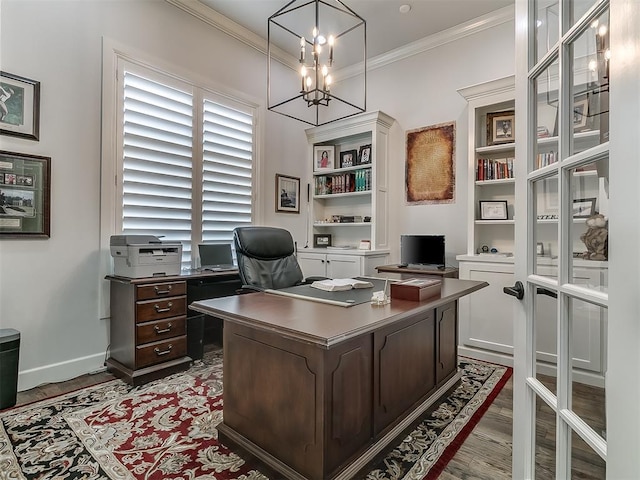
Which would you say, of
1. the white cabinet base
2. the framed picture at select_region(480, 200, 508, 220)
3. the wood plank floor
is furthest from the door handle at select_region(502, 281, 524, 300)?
the white cabinet base

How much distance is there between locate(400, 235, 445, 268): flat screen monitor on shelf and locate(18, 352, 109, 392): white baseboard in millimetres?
3071

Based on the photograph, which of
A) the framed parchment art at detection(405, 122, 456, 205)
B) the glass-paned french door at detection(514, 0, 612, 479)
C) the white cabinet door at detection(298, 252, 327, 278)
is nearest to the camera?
the glass-paned french door at detection(514, 0, 612, 479)

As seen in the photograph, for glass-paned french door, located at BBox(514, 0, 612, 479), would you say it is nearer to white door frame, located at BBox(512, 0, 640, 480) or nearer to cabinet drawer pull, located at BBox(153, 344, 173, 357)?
white door frame, located at BBox(512, 0, 640, 480)

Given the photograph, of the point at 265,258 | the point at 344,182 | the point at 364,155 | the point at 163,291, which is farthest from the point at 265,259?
the point at 364,155

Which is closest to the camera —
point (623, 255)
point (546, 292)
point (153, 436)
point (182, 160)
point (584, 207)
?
point (623, 255)

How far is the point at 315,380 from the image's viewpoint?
1407mm

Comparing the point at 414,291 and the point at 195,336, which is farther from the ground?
the point at 414,291

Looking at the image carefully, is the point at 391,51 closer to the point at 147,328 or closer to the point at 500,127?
the point at 500,127

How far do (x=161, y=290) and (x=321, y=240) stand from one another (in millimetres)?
2384

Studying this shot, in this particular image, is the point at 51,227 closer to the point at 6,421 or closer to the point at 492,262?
the point at 6,421

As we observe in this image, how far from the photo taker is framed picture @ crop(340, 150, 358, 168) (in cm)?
432

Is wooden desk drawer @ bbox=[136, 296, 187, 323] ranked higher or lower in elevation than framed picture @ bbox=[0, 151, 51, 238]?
lower

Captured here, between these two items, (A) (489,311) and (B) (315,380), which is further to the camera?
(A) (489,311)

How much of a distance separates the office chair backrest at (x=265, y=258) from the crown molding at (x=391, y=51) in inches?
90.8
